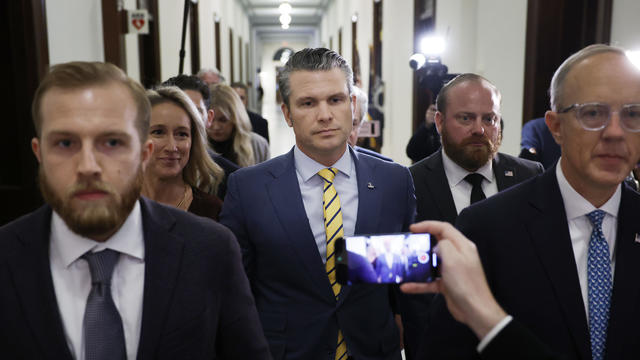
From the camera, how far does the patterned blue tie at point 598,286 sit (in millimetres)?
1277

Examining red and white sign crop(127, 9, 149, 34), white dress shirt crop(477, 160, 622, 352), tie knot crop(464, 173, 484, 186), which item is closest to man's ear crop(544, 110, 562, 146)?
white dress shirt crop(477, 160, 622, 352)

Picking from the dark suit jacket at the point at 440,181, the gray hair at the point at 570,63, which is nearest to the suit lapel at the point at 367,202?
Answer: the dark suit jacket at the point at 440,181

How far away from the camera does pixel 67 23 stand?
4164 mm

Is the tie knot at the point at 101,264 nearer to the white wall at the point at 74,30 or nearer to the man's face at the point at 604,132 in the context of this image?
the man's face at the point at 604,132

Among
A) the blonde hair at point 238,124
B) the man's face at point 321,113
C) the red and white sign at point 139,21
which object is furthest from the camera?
the red and white sign at point 139,21

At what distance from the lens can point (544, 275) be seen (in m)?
1.29

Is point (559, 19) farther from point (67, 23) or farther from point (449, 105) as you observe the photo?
Result: point (67, 23)

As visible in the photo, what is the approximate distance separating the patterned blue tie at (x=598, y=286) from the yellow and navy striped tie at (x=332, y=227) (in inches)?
31.2

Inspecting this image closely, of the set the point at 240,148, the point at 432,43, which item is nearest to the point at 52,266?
the point at 240,148

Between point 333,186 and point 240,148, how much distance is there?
6.90ft

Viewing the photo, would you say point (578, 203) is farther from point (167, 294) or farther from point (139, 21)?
point (139, 21)

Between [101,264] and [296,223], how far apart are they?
753mm

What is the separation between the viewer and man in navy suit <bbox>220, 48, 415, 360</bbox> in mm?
1835

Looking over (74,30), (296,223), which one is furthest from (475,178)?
(74,30)
